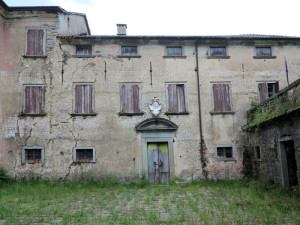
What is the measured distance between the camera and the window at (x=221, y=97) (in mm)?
15117

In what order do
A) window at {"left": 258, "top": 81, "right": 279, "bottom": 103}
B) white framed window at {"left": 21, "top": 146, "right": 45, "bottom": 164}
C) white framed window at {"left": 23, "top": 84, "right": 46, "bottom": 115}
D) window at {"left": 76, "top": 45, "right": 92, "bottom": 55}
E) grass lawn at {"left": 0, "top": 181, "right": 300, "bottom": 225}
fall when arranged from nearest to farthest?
1. grass lawn at {"left": 0, "top": 181, "right": 300, "bottom": 225}
2. white framed window at {"left": 21, "top": 146, "right": 45, "bottom": 164}
3. white framed window at {"left": 23, "top": 84, "right": 46, "bottom": 115}
4. window at {"left": 76, "top": 45, "right": 92, "bottom": 55}
5. window at {"left": 258, "top": 81, "right": 279, "bottom": 103}

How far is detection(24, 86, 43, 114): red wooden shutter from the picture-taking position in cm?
1447

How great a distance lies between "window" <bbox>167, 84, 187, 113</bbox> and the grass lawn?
383 cm

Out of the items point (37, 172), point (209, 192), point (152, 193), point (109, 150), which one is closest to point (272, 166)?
point (209, 192)

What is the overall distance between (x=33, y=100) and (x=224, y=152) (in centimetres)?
970

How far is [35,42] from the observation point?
14977 mm

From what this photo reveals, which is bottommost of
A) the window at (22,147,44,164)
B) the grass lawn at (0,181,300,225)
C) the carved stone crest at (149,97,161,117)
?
the grass lawn at (0,181,300,225)

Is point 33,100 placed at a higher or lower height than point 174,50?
lower

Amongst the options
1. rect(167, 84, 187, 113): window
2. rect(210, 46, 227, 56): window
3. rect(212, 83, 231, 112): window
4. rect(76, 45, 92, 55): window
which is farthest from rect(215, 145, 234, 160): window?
rect(76, 45, 92, 55): window

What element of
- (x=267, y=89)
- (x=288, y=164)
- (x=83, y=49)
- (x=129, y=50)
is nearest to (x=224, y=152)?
(x=288, y=164)

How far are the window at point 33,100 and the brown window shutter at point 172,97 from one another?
6291 millimetres

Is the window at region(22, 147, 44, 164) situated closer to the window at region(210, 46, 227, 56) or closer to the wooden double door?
the wooden double door

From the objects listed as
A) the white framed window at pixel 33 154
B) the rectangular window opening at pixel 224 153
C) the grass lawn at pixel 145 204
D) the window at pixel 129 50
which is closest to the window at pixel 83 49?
the window at pixel 129 50

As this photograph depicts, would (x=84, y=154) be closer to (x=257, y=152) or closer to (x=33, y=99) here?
(x=33, y=99)
